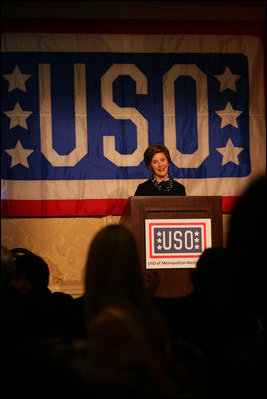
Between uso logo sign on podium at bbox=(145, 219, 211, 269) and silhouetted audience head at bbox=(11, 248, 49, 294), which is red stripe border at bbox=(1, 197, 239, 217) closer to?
uso logo sign on podium at bbox=(145, 219, 211, 269)

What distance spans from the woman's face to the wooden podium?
119cm

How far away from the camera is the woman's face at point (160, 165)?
423 centimetres

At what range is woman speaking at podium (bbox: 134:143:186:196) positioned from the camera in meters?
4.08

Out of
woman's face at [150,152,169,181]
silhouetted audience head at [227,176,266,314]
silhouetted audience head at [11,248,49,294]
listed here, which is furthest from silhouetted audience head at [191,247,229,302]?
woman's face at [150,152,169,181]

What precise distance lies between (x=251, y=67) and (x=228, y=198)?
1.26 m

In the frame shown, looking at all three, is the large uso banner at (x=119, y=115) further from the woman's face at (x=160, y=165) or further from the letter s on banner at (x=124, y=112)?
the woman's face at (x=160, y=165)

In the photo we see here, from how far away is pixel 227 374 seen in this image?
4.80 ft

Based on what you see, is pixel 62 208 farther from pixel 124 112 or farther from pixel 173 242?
pixel 173 242

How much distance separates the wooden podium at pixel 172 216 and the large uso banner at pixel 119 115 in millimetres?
1757

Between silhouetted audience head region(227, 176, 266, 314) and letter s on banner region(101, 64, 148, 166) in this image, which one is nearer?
silhouetted audience head region(227, 176, 266, 314)

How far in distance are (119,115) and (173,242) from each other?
2194 mm

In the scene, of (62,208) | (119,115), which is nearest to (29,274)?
(62,208)

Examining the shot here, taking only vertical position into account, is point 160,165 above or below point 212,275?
above

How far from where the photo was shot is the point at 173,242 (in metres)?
2.96
